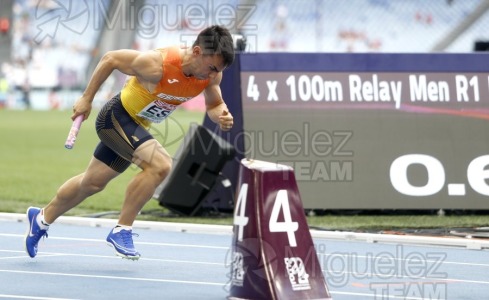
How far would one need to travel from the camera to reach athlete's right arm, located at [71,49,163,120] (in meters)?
8.24

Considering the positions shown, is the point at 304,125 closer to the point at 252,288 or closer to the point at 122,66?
the point at 122,66

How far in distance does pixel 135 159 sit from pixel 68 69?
36165mm

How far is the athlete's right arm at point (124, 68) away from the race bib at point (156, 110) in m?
0.28

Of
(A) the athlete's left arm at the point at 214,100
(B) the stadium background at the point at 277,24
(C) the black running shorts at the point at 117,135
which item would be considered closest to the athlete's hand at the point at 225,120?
(A) the athlete's left arm at the point at 214,100

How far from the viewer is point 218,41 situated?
7.73 meters

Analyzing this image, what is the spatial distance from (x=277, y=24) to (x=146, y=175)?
58.6 ft

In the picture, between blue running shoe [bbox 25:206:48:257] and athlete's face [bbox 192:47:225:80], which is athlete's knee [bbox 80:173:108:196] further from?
athlete's face [bbox 192:47:225:80]

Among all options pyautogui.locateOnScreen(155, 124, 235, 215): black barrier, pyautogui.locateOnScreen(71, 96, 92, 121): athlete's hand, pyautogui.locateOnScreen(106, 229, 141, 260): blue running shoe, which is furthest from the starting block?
pyautogui.locateOnScreen(155, 124, 235, 215): black barrier

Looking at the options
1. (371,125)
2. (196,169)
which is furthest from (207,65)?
(371,125)

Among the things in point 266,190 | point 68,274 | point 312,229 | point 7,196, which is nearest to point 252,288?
point 266,190

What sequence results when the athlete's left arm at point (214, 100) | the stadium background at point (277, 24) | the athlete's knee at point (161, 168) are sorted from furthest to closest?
the stadium background at point (277, 24), the athlete's left arm at point (214, 100), the athlete's knee at point (161, 168)

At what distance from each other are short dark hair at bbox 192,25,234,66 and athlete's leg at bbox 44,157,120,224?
147 centimetres

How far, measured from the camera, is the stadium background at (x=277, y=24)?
2017 cm

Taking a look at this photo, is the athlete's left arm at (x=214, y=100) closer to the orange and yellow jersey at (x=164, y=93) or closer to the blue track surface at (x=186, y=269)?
the orange and yellow jersey at (x=164, y=93)
